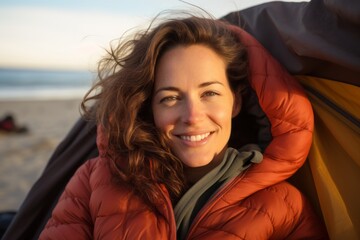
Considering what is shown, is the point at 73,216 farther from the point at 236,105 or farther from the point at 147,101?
the point at 236,105

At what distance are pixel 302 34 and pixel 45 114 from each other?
32.4ft

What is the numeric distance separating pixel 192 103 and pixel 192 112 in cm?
4

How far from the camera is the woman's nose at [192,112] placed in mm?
1604

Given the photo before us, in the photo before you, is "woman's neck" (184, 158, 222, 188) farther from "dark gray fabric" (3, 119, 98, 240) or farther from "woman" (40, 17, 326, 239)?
"dark gray fabric" (3, 119, 98, 240)

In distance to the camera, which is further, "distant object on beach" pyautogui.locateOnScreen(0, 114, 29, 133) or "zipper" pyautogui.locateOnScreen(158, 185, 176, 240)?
"distant object on beach" pyautogui.locateOnScreen(0, 114, 29, 133)

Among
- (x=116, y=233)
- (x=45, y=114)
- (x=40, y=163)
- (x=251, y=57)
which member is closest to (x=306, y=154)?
(x=251, y=57)

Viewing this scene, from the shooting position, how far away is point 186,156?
1695 millimetres

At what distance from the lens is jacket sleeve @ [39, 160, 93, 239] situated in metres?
1.68

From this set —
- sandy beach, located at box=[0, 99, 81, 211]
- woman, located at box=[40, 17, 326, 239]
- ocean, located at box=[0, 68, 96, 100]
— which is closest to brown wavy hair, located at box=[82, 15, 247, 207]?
woman, located at box=[40, 17, 326, 239]

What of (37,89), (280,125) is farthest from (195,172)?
(37,89)

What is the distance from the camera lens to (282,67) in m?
1.71

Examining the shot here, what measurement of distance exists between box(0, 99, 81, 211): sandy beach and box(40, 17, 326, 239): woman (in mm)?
2248

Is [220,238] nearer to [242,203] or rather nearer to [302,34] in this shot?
[242,203]

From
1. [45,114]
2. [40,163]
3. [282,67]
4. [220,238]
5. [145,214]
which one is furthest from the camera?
[45,114]
